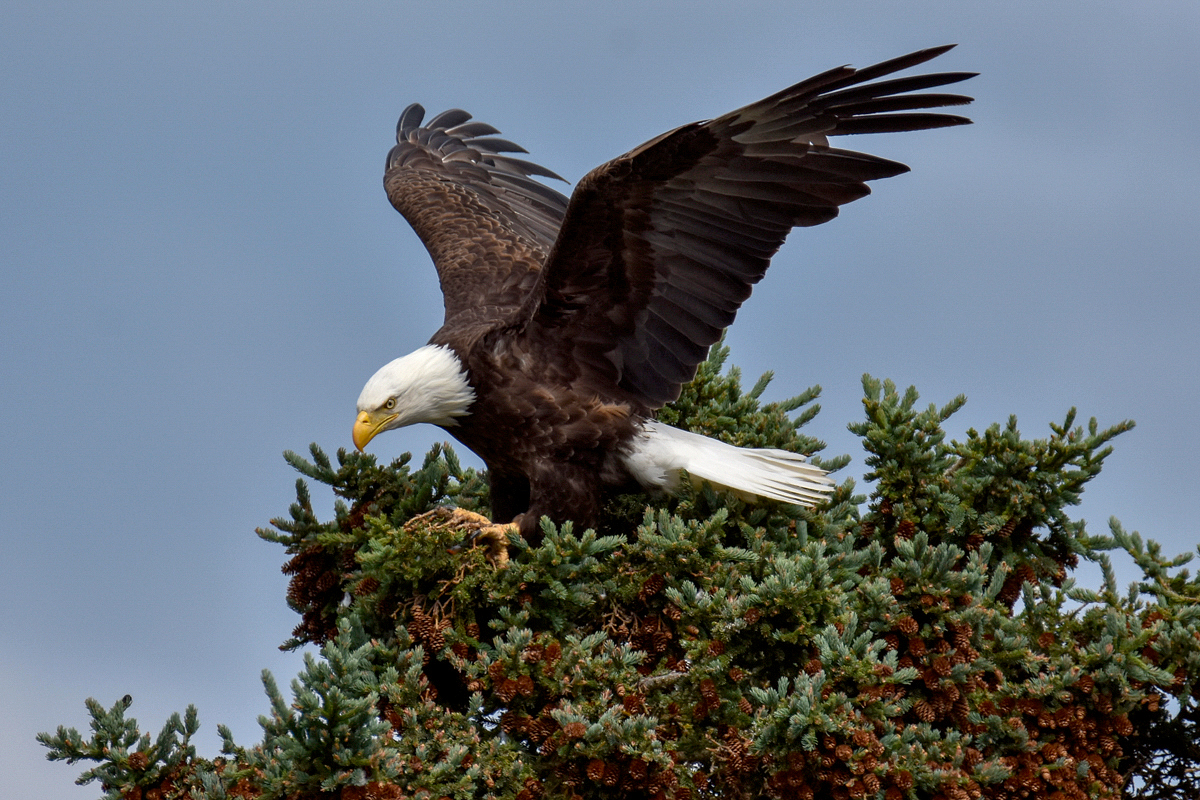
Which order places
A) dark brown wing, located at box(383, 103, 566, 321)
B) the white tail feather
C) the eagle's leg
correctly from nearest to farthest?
the eagle's leg → the white tail feather → dark brown wing, located at box(383, 103, 566, 321)

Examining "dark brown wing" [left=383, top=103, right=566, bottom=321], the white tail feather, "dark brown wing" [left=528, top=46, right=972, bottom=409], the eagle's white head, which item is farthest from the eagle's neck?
the white tail feather

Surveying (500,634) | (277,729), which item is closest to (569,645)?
(500,634)

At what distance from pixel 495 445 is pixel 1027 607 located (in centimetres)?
248

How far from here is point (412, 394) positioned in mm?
5859

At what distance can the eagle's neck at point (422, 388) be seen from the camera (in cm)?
585

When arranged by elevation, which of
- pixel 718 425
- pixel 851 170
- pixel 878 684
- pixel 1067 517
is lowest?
pixel 878 684

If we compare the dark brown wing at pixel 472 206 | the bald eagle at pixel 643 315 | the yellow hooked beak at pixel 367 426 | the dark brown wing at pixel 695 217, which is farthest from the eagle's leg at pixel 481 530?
the dark brown wing at pixel 472 206

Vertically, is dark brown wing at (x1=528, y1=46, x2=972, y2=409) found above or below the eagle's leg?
above

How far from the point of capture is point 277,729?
14.3ft

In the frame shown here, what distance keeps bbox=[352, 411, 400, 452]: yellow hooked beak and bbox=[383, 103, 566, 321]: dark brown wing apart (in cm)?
92

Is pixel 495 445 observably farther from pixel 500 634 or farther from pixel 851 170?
pixel 851 170

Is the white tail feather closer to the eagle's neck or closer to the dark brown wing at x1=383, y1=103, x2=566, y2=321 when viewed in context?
the eagle's neck

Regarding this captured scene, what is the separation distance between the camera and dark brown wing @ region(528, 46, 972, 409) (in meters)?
5.39

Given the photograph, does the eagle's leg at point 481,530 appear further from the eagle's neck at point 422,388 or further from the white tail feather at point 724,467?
the white tail feather at point 724,467
